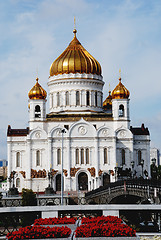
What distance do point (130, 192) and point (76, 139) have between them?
23.7 meters

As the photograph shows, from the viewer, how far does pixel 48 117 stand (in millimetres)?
62844

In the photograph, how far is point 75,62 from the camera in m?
65.2

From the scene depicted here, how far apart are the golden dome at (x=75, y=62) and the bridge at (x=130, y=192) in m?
23.2

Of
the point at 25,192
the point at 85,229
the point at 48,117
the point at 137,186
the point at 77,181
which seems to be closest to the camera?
the point at 85,229

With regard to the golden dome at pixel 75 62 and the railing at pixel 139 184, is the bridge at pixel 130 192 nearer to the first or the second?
the railing at pixel 139 184

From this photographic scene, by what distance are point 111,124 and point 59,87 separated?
10408mm

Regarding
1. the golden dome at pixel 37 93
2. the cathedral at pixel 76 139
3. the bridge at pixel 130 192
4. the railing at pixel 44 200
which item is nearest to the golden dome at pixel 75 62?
the cathedral at pixel 76 139

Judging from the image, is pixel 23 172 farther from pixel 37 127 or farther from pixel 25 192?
pixel 25 192

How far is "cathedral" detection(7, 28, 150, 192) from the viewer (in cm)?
5922

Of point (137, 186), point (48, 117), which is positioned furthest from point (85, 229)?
point (48, 117)

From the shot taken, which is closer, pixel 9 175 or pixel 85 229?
pixel 85 229

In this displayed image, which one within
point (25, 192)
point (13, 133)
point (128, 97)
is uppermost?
point (128, 97)

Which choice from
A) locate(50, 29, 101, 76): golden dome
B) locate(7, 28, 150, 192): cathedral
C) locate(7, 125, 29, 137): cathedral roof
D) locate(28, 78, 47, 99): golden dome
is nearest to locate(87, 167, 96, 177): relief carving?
locate(7, 28, 150, 192): cathedral

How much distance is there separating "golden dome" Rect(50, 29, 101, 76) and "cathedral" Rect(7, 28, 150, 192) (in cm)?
15
